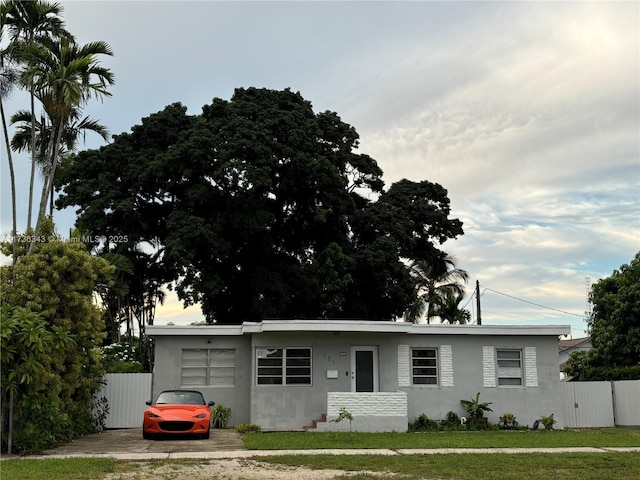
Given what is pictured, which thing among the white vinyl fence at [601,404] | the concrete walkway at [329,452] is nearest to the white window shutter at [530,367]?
the white vinyl fence at [601,404]

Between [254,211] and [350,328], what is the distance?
8.73 metres

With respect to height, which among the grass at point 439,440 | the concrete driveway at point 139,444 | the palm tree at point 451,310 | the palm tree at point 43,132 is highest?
the palm tree at point 43,132

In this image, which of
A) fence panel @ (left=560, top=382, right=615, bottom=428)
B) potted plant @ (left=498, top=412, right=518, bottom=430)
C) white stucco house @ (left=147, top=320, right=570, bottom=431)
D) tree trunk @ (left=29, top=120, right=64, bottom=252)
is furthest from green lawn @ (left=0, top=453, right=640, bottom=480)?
tree trunk @ (left=29, top=120, right=64, bottom=252)

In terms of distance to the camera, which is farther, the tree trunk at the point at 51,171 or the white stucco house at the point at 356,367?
the tree trunk at the point at 51,171

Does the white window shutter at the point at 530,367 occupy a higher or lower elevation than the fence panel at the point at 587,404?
higher

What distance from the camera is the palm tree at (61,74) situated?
20.5 meters

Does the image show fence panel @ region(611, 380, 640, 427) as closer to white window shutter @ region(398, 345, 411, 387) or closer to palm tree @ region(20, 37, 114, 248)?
white window shutter @ region(398, 345, 411, 387)

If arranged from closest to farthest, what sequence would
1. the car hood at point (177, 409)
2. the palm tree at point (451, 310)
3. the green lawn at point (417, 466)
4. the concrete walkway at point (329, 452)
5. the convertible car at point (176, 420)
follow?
the green lawn at point (417, 466), the concrete walkway at point (329, 452), the convertible car at point (176, 420), the car hood at point (177, 409), the palm tree at point (451, 310)

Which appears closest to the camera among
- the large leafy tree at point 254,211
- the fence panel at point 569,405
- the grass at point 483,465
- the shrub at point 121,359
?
the grass at point 483,465

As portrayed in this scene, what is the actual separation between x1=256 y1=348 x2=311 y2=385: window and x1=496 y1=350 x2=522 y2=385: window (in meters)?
6.24

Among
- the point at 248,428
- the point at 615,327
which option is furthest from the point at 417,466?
the point at 615,327

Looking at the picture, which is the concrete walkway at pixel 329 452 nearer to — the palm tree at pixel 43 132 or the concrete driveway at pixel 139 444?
the concrete driveway at pixel 139 444

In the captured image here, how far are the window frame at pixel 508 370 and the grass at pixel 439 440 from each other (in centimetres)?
235

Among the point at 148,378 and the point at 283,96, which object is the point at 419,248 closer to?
the point at 283,96
